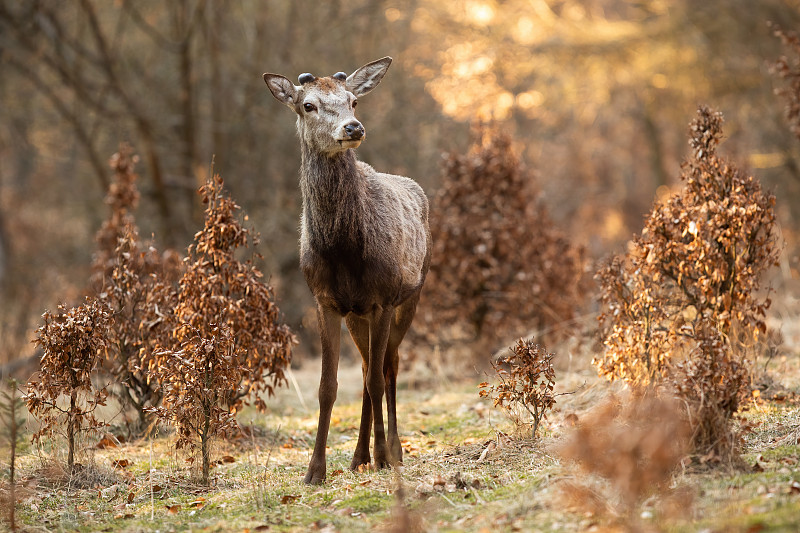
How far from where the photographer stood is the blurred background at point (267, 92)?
53.7 feet

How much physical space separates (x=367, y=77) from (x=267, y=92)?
1052cm

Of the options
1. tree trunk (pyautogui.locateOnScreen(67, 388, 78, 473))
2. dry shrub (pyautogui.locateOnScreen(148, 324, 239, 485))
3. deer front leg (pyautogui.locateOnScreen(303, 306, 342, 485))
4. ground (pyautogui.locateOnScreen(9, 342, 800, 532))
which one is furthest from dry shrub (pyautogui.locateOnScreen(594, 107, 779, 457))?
tree trunk (pyautogui.locateOnScreen(67, 388, 78, 473))

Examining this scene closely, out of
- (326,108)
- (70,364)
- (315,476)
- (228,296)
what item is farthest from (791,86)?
(70,364)

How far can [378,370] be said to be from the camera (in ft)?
21.7

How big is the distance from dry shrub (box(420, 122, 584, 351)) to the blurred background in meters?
3.66

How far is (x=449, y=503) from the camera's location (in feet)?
17.4

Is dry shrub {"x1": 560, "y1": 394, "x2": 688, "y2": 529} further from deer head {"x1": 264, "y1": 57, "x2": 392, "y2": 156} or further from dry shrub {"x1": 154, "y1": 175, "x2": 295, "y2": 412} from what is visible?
dry shrub {"x1": 154, "y1": 175, "x2": 295, "y2": 412}

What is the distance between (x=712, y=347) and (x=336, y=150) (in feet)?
9.68

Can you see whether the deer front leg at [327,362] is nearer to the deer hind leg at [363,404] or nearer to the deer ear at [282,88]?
the deer hind leg at [363,404]

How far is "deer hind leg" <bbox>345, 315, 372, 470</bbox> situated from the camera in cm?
669

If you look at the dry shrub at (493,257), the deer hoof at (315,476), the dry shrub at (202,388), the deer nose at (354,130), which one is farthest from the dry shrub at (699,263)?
the dry shrub at (493,257)

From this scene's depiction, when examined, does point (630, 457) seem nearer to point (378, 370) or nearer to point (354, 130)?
point (378, 370)

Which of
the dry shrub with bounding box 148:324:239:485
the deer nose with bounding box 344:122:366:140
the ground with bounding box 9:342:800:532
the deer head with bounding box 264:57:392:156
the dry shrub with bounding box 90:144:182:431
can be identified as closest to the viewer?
the ground with bounding box 9:342:800:532

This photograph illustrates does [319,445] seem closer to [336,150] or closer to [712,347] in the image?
[336,150]
